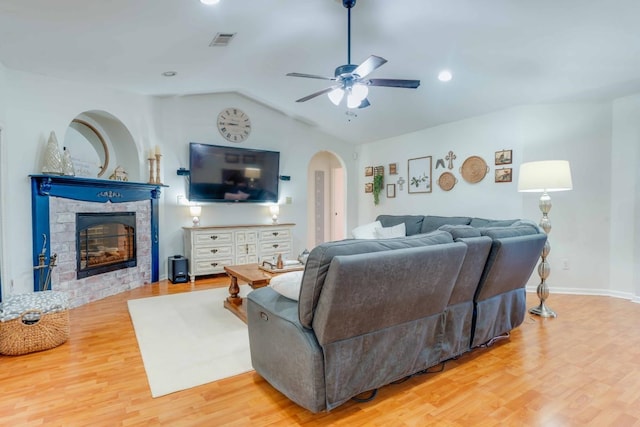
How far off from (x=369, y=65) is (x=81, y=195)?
142 inches

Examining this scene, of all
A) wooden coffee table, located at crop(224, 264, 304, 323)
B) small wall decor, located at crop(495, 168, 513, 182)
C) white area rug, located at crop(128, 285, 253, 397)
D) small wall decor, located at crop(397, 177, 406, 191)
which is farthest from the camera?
small wall decor, located at crop(397, 177, 406, 191)

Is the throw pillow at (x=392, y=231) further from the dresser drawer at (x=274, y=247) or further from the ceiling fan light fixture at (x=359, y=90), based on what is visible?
the ceiling fan light fixture at (x=359, y=90)

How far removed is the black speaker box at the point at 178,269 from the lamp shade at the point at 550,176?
463 centimetres

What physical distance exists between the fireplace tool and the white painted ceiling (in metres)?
1.90

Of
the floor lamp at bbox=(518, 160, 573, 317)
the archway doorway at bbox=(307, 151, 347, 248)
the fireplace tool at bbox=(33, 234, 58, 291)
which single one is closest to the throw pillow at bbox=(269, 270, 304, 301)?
the floor lamp at bbox=(518, 160, 573, 317)

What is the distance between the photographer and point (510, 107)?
184 inches

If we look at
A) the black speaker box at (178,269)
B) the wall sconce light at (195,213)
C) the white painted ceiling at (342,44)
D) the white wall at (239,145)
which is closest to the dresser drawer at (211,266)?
the black speaker box at (178,269)

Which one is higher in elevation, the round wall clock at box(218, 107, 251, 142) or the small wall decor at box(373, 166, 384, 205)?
the round wall clock at box(218, 107, 251, 142)

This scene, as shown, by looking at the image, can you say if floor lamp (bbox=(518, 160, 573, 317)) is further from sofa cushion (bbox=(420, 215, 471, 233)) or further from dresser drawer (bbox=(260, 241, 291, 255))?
dresser drawer (bbox=(260, 241, 291, 255))

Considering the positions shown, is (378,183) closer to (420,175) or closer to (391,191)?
(391,191)

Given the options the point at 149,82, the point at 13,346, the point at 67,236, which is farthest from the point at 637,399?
the point at 149,82

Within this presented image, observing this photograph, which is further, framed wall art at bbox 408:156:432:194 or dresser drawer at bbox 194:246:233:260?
framed wall art at bbox 408:156:432:194

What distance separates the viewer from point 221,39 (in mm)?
3400

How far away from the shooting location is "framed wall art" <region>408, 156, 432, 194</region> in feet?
19.0
